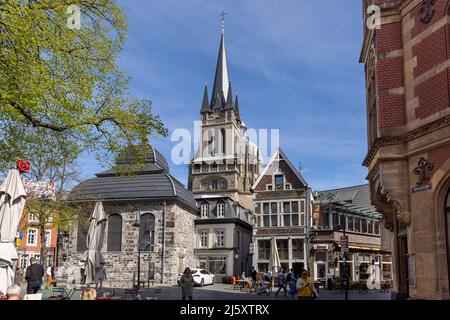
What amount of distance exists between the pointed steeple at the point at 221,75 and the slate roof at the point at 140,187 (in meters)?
48.9

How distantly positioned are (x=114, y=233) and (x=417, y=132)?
30.4m

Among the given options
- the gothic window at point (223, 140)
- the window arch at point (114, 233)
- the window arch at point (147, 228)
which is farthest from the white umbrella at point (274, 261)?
the gothic window at point (223, 140)

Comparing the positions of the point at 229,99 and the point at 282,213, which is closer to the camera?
the point at 282,213

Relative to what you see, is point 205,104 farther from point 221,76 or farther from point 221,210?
point 221,210

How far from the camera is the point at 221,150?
8706cm

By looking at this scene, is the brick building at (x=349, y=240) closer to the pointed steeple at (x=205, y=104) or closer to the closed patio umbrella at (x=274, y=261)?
the closed patio umbrella at (x=274, y=261)

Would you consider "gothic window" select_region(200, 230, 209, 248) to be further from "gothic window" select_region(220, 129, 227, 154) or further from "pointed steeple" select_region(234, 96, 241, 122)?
"pointed steeple" select_region(234, 96, 241, 122)

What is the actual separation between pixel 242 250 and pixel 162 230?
13498 millimetres

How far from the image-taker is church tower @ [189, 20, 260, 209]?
81.6 metres

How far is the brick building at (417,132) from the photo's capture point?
432 inches

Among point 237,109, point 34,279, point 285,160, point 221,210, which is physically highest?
point 237,109

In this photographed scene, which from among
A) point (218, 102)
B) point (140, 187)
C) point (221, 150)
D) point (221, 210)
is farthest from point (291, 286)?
point (218, 102)

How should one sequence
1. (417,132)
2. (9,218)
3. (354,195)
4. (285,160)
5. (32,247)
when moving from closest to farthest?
1. (9,218)
2. (417,132)
3. (285,160)
4. (354,195)
5. (32,247)
